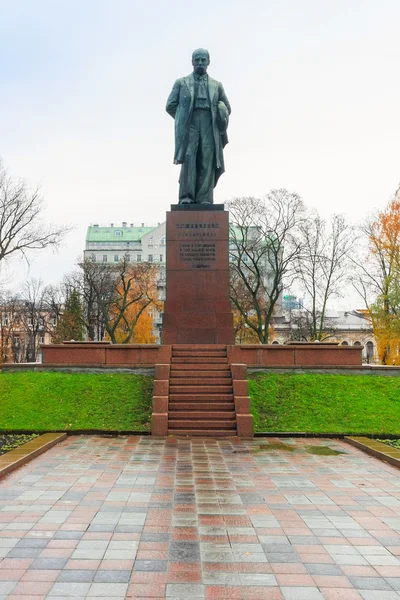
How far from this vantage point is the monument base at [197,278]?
1422 cm

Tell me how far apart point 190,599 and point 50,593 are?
0.96 meters

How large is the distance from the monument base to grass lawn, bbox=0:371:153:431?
1.91m

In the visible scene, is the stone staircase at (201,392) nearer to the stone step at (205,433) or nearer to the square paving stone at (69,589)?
the stone step at (205,433)

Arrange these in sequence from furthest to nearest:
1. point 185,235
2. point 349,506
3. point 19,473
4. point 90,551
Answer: point 185,235
point 19,473
point 349,506
point 90,551

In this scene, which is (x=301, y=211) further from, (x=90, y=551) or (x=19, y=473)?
(x=90, y=551)

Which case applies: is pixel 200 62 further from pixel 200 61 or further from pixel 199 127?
pixel 199 127

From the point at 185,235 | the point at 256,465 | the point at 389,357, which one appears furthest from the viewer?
the point at 389,357

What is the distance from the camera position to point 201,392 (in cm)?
1196

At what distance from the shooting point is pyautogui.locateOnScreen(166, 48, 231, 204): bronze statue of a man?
15.4 metres

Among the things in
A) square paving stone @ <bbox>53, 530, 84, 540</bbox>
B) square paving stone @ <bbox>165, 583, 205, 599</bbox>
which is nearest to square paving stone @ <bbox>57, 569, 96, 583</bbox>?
square paving stone @ <bbox>165, 583, 205, 599</bbox>

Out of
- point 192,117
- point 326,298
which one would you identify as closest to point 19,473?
point 192,117

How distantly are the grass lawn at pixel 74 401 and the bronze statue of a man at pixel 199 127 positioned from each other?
5.73m

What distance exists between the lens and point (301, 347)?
13867 mm

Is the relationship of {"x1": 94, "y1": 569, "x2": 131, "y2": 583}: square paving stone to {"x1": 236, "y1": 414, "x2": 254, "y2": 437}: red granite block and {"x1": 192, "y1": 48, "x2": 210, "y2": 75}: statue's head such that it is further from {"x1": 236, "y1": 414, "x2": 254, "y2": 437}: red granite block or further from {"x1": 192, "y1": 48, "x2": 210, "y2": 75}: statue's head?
{"x1": 192, "y1": 48, "x2": 210, "y2": 75}: statue's head
